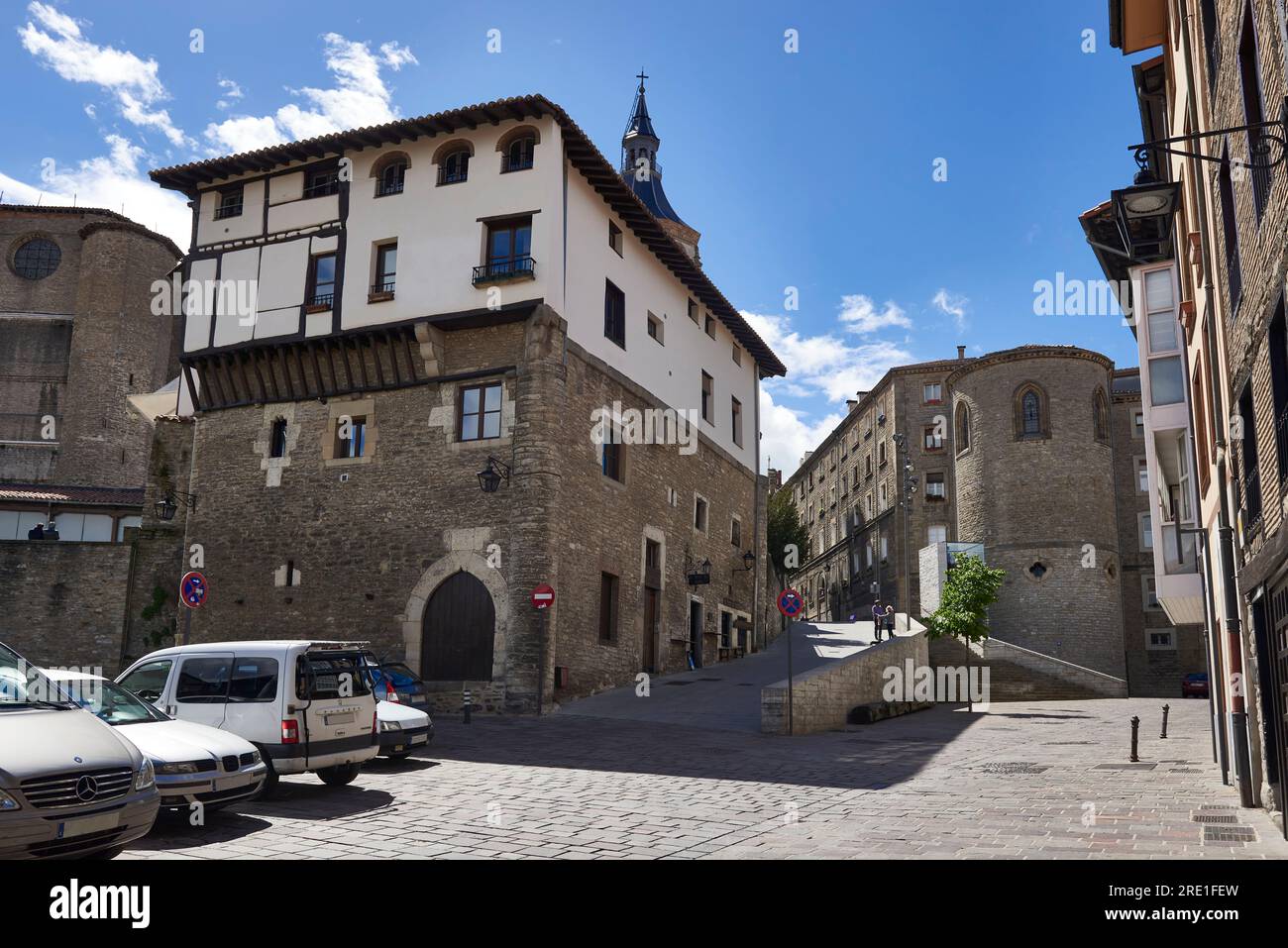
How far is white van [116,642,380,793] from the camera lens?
10578 millimetres

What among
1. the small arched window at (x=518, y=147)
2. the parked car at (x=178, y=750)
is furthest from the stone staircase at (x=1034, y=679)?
the parked car at (x=178, y=750)

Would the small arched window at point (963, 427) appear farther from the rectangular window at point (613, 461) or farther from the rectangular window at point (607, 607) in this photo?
the rectangular window at point (607, 607)

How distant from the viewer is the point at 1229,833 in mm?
8539

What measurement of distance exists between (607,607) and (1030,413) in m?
24.4

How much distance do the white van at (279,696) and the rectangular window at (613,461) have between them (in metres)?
13.2

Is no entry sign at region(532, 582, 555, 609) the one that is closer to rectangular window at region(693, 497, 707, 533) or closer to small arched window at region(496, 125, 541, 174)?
small arched window at region(496, 125, 541, 174)

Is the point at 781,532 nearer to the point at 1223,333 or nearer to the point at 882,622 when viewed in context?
the point at 882,622

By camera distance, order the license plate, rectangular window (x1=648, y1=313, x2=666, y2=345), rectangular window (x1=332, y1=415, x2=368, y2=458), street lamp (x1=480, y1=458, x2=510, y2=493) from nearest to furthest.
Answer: the license plate
street lamp (x1=480, y1=458, x2=510, y2=493)
rectangular window (x1=332, y1=415, x2=368, y2=458)
rectangular window (x1=648, y1=313, x2=666, y2=345)

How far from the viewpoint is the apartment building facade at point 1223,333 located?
27.8 ft

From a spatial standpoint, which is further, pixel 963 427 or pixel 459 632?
pixel 963 427

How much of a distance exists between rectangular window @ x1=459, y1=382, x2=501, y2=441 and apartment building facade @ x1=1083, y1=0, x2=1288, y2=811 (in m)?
11.9

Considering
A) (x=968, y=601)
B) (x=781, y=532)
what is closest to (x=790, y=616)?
(x=968, y=601)

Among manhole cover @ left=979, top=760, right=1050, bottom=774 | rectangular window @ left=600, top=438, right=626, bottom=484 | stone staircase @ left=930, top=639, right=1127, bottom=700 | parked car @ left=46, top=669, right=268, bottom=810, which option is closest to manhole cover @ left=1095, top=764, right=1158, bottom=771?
manhole cover @ left=979, top=760, right=1050, bottom=774
